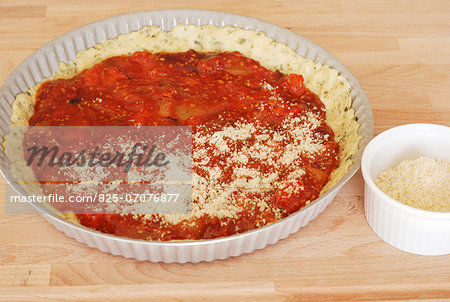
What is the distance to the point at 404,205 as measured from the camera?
66.5 inches

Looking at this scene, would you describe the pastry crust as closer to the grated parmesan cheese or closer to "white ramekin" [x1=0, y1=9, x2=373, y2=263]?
"white ramekin" [x1=0, y1=9, x2=373, y2=263]

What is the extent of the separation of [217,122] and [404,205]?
30.6 inches

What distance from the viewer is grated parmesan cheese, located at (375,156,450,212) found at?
69.9 inches

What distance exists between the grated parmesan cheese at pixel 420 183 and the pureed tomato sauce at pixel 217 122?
8.5 inches

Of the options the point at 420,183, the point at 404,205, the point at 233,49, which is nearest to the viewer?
the point at 404,205

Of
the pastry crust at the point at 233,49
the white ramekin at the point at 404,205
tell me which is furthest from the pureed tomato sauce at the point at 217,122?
the white ramekin at the point at 404,205

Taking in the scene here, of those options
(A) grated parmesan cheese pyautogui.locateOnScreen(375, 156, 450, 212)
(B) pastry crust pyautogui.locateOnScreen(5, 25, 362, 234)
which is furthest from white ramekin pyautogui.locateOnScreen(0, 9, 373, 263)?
(A) grated parmesan cheese pyautogui.locateOnScreen(375, 156, 450, 212)

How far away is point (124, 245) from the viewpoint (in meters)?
1.63

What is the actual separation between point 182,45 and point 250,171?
825mm

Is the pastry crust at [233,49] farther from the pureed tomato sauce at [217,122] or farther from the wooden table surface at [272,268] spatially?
the wooden table surface at [272,268]

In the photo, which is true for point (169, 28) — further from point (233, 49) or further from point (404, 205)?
point (404, 205)

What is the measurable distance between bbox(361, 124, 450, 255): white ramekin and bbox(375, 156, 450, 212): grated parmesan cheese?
6cm

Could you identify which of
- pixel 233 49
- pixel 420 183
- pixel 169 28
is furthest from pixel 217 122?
pixel 420 183

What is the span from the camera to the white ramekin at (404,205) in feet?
5.58
